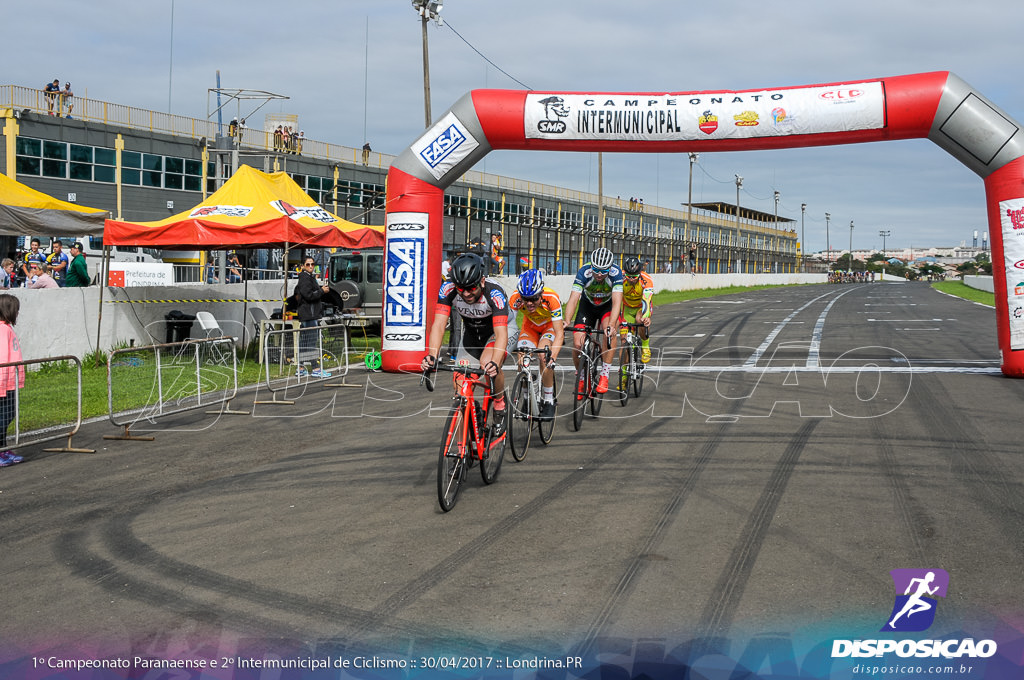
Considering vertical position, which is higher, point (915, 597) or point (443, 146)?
point (443, 146)

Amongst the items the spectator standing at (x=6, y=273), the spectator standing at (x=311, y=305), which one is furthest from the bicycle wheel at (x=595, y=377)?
the spectator standing at (x=6, y=273)

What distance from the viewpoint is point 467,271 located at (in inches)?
270

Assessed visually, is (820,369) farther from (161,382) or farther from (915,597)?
(915,597)

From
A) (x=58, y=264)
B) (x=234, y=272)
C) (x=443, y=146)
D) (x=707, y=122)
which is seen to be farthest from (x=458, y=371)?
(x=234, y=272)

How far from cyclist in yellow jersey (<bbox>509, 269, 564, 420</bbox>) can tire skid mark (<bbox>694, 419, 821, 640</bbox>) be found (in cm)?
227

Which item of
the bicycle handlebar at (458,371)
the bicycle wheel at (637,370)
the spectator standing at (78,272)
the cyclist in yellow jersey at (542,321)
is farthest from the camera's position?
the spectator standing at (78,272)

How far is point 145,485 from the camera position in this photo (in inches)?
286

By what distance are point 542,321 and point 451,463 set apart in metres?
2.86

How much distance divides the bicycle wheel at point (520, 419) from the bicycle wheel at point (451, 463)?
48.2 inches

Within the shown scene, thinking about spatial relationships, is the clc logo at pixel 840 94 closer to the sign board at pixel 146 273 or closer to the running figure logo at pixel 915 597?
the running figure logo at pixel 915 597

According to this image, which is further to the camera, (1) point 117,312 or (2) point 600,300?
(1) point 117,312

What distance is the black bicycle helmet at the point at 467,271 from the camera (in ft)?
22.5

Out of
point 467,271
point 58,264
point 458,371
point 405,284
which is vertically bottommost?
point 458,371

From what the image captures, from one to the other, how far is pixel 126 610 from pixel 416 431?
17.1 ft
